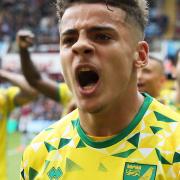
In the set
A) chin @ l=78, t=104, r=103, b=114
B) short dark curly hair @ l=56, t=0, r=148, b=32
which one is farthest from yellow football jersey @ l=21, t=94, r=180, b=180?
short dark curly hair @ l=56, t=0, r=148, b=32

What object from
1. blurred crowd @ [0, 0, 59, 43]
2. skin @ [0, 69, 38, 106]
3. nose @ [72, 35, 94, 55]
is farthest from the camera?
blurred crowd @ [0, 0, 59, 43]

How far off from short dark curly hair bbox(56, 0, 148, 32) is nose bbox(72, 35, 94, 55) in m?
0.17

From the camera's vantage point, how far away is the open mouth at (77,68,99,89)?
181 cm

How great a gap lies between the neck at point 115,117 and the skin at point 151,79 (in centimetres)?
195

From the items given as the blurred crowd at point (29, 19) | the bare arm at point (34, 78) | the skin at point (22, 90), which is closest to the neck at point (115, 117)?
the bare arm at point (34, 78)

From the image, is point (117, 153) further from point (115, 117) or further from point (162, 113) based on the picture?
point (162, 113)

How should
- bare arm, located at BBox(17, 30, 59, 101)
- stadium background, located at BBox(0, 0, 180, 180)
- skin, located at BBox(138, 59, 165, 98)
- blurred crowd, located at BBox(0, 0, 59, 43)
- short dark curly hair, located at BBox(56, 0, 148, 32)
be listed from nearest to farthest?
short dark curly hair, located at BBox(56, 0, 148, 32) < skin, located at BBox(138, 59, 165, 98) < bare arm, located at BBox(17, 30, 59, 101) < stadium background, located at BBox(0, 0, 180, 180) < blurred crowd, located at BBox(0, 0, 59, 43)

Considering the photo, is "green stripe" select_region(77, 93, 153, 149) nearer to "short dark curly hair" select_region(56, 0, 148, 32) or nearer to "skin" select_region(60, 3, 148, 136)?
"skin" select_region(60, 3, 148, 136)

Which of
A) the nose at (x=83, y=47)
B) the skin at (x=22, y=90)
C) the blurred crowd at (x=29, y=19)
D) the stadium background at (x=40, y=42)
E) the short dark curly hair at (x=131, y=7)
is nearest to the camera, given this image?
the nose at (x=83, y=47)

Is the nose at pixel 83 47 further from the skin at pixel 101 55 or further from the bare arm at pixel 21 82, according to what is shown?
the bare arm at pixel 21 82

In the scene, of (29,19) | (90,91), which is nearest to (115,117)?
(90,91)

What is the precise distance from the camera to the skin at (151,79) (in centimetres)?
399

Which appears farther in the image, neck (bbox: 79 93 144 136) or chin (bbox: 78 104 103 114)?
neck (bbox: 79 93 144 136)

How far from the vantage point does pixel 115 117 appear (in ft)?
6.37
